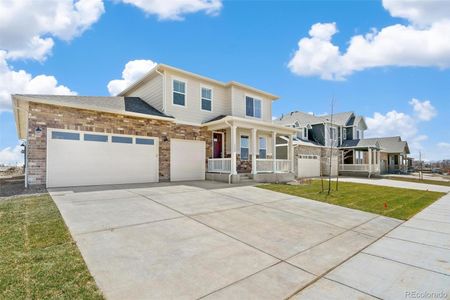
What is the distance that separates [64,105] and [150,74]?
5.48 metres

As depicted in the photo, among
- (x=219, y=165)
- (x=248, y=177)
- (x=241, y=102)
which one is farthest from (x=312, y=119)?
(x=219, y=165)

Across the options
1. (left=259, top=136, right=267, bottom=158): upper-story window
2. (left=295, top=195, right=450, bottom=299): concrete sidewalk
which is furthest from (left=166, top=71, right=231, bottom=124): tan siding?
(left=295, top=195, right=450, bottom=299): concrete sidewalk

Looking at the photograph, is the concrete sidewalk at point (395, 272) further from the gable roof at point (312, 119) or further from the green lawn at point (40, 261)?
the gable roof at point (312, 119)

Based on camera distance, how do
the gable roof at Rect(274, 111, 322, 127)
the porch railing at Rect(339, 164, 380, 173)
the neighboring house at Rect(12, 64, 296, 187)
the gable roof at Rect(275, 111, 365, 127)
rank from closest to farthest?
the neighboring house at Rect(12, 64, 296, 187) → the porch railing at Rect(339, 164, 380, 173) → the gable roof at Rect(274, 111, 322, 127) → the gable roof at Rect(275, 111, 365, 127)

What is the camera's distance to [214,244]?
166 inches

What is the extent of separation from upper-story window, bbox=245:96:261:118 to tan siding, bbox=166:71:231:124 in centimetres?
163

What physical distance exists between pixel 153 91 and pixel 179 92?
1758mm

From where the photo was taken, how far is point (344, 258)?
12.8 feet

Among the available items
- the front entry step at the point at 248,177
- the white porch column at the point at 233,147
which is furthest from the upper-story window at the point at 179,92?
the front entry step at the point at 248,177

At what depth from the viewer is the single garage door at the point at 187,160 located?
1329 cm

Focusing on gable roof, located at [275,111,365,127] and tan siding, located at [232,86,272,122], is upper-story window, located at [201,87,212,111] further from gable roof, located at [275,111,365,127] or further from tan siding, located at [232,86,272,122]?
gable roof, located at [275,111,365,127]

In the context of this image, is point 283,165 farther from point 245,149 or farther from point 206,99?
point 206,99

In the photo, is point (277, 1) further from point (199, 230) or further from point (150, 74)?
point (199, 230)

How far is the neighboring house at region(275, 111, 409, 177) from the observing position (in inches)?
894
